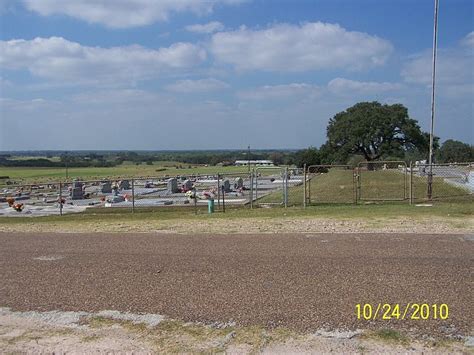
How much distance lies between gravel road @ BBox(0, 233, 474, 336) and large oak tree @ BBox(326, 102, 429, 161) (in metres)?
59.8

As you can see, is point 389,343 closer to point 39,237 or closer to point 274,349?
point 274,349

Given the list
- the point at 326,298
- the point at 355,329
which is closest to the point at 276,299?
the point at 326,298

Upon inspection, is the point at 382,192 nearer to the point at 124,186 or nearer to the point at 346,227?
the point at 346,227

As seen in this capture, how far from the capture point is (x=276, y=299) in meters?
5.57

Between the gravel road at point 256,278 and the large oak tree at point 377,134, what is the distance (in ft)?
196

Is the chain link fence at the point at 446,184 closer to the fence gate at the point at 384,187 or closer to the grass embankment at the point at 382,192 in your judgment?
the grass embankment at the point at 382,192

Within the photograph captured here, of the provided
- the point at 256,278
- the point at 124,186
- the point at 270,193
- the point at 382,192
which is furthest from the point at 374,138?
the point at 256,278

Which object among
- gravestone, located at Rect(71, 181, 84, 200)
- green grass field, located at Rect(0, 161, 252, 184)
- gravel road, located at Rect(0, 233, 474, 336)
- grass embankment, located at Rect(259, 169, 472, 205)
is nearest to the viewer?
gravel road, located at Rect(0, 233, 474, 336)

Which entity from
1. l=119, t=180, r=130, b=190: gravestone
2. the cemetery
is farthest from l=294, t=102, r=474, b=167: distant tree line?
l=119, t=180, r=130, b=190: gravestone

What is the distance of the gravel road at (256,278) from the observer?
5172 millimetres

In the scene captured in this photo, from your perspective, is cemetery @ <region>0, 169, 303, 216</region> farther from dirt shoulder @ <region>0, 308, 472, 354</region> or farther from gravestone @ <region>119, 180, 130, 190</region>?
dirt shoulder @ <region>0, 308, 472, 354</region>

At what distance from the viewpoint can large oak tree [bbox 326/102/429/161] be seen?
67.1 metres

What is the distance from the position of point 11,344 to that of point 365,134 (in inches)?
2584

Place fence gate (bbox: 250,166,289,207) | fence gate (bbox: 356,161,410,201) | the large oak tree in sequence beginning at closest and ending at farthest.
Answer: fence gate (bbox: 250,166,289,207) → fence gate (bbox: 356,161,410,201) → the large oak tree
